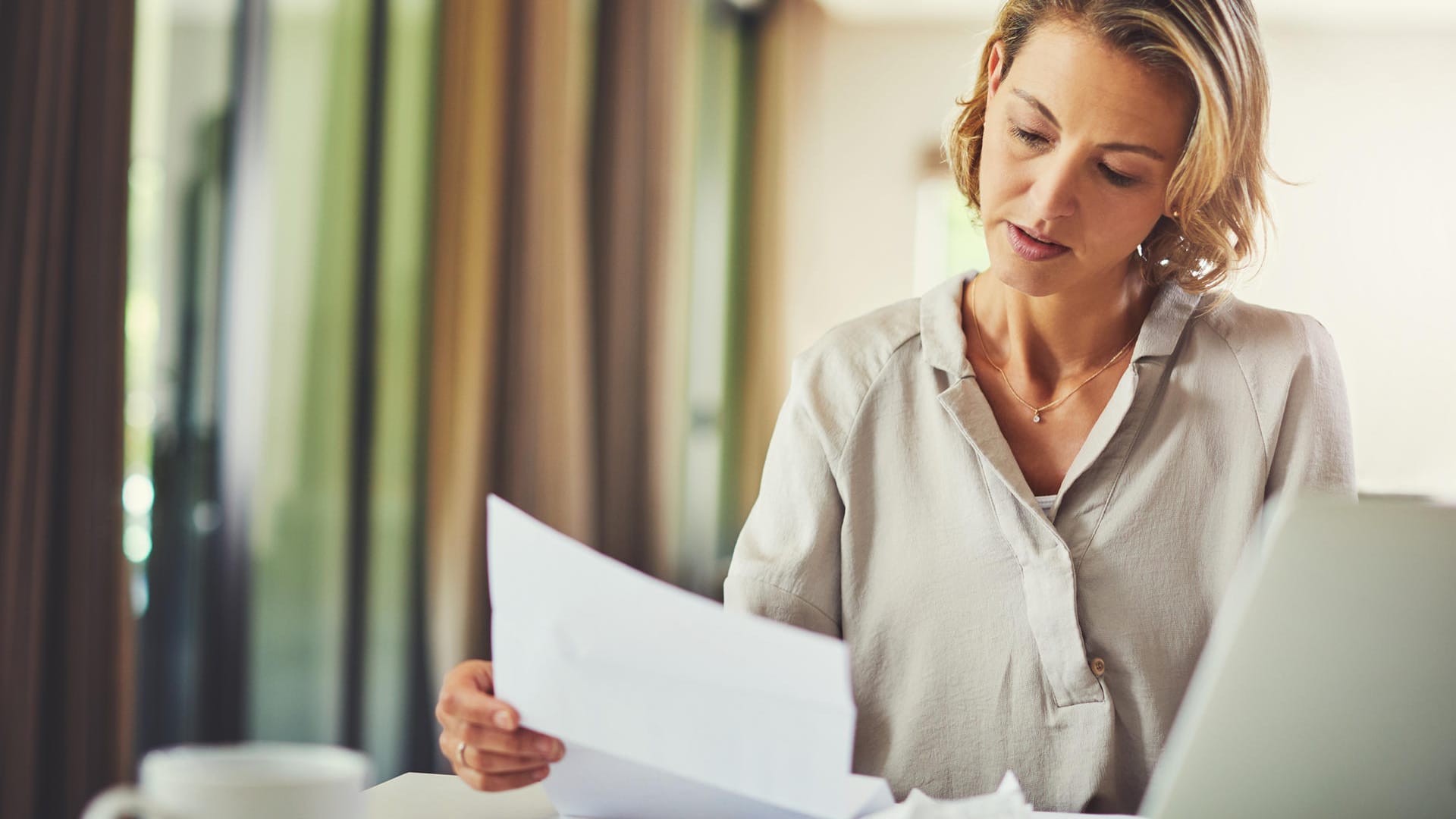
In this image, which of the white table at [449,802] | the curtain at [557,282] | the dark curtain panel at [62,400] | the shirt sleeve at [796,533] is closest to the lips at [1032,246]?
the shirt sleeve at [796,533]

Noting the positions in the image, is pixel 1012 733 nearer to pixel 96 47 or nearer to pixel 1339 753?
pixel 1339 753

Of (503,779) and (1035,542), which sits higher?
(1035,542)

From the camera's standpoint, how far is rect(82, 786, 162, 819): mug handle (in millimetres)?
488

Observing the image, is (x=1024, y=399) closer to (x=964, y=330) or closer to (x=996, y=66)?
(x=964, y=330)

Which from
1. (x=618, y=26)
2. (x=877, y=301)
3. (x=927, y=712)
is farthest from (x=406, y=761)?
(x=877, y=301)

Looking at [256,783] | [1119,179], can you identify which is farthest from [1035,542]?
[256,783]

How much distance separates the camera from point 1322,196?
15.8ft

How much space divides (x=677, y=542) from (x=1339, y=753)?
11.7 feet

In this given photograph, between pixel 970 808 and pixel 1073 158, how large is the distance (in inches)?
24.3

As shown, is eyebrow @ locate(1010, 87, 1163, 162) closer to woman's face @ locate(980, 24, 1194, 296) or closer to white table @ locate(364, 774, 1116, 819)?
woman's face @ locate(980, 24, 1194, 296)

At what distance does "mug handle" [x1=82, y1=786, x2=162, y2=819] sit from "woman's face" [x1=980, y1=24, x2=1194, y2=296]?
0.89m

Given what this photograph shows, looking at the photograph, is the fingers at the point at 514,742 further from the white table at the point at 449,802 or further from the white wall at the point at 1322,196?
the white wall at the point at 1322,196

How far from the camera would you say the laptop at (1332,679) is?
0.57m

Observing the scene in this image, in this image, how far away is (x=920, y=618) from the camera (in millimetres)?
1208
